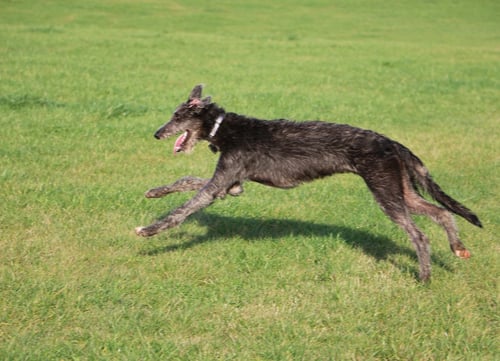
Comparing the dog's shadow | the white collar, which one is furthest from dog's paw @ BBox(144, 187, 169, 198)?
→ the white collar

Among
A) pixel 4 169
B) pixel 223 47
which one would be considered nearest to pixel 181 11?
pixel 223 47

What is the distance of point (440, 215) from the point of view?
7.28 m

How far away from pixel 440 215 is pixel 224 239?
2636mm

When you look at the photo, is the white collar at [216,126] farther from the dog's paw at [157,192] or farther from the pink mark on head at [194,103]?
the dog's paw at [157,192]

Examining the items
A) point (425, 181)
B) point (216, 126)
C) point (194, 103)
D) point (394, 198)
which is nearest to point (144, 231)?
point (216, 126)

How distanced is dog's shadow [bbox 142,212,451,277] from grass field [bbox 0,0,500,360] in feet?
0.11

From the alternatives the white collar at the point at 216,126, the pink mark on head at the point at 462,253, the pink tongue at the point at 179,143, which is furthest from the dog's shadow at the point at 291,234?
the white collar at the point at 216,126

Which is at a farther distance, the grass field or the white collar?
the white collar

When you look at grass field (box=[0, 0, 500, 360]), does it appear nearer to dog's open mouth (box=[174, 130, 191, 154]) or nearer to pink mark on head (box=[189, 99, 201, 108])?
dog's open mouth (box=[174, 130, 191, 154])

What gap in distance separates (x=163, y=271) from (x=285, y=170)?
1.82 m

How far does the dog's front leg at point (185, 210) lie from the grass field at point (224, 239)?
44cm

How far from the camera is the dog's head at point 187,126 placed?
776 cm

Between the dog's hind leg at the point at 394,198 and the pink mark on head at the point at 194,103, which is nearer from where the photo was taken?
the dog's hind leg at the point at 394,198

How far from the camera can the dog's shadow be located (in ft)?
26.0
